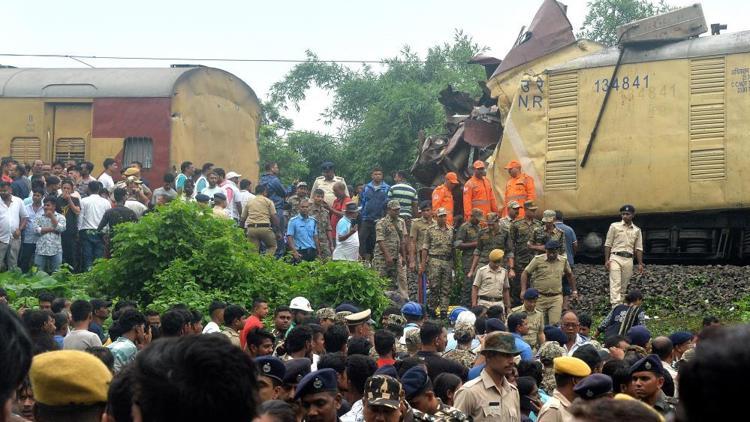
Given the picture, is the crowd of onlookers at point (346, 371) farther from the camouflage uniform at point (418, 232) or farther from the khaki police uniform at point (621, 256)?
the camouflage uniform at point (418, 232)

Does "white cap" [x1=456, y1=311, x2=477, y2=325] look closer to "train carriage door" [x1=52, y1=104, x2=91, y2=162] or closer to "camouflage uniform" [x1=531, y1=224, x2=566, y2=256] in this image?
"camouflage uniform" [x1=531, y1=224, x2=566, y2=256]

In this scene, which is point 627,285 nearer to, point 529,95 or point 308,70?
point 529,95

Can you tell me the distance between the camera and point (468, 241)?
57.4 ft

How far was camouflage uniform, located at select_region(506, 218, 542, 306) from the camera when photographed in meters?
16.8

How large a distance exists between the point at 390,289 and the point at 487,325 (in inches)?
264

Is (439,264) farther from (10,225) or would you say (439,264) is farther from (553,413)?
(553,413)

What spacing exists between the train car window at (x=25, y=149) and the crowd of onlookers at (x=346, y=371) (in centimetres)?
1022

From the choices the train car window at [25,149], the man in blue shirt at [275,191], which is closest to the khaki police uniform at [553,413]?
the man in blue shirt at [275,191]

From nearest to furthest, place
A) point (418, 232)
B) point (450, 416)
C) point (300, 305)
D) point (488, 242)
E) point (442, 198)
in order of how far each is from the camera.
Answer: point (450, 416), point (300, 305), point (488, 242), point (418, 232), point (442, 198)

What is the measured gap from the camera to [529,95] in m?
20.0

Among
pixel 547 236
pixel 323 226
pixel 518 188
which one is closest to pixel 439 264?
pixel 547 236

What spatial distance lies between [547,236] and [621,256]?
106cm

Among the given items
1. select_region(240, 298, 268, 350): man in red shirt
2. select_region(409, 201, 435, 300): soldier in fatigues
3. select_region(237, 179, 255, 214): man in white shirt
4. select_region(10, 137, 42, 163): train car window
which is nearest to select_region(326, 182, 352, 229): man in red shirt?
select_region(237, 179, 255, 214): man in white shirt

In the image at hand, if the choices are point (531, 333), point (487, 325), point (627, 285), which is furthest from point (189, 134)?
point (487, 325)
